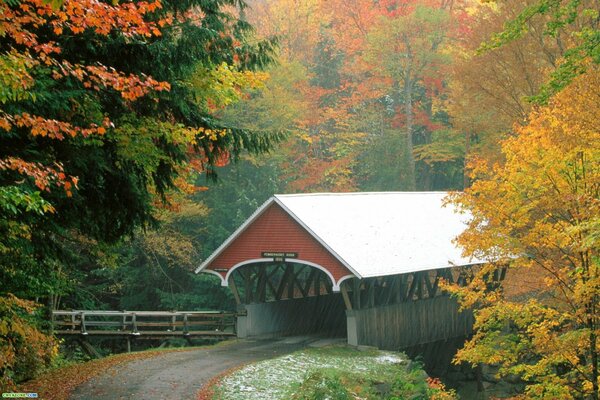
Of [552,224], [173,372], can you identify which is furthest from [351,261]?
[552,224]

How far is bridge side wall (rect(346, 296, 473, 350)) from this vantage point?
2158 centimetres

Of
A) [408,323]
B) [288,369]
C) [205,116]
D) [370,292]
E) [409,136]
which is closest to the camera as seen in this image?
[205,116]

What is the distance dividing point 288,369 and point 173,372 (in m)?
2.59

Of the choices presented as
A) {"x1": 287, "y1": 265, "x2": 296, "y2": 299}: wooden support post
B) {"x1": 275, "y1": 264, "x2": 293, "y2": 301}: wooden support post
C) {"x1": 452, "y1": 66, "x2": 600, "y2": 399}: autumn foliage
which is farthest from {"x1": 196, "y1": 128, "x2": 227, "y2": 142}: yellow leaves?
{"x1": 287, "y1": 265, "x2": 296, "y2": 299}: wooden support post

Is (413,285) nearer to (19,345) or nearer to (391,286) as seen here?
(391,286)

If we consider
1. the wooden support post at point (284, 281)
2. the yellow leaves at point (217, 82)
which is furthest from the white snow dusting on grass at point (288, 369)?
the yellow leaves at point (217, 82)

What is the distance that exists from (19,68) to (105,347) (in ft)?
85.8

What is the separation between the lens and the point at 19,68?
27.3 ft

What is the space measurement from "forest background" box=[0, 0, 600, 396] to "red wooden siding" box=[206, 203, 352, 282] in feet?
6.80

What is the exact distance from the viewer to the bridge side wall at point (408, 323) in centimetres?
2158

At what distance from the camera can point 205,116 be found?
1373 cm

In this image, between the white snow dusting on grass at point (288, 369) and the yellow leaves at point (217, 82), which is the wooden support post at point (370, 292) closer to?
the white snow dusting on grass at point (288, 369)

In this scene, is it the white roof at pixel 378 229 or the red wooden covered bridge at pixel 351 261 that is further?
the red wooden covered bridge at pixel 351 261

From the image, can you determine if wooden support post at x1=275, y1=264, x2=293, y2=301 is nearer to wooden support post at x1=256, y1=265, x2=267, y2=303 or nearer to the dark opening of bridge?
the dark opening of bridge
